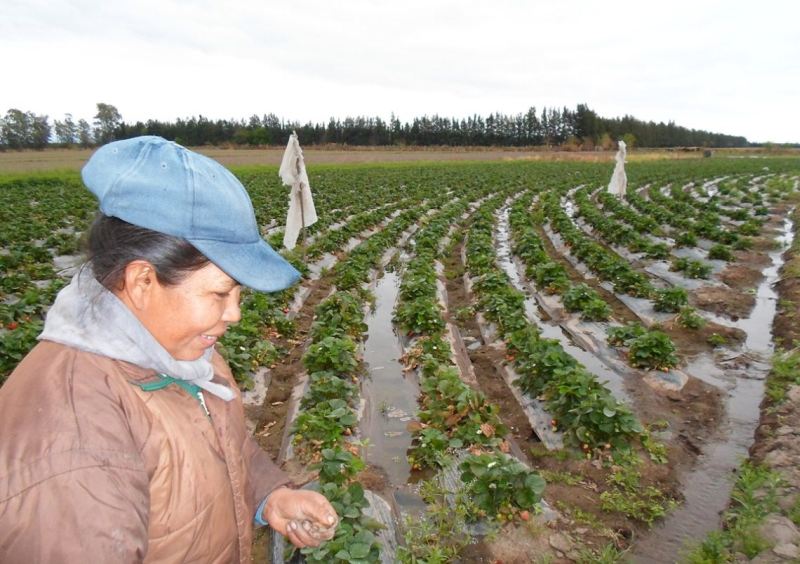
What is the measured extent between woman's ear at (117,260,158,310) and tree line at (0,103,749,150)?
67.2 m

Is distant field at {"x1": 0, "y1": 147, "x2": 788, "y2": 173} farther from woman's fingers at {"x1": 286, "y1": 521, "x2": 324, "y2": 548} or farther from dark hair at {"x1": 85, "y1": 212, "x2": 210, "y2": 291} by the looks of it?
dark hair at {"x1": 85, "y1": 212, "x2": 210, "y2": 291}

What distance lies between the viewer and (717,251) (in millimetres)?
11516

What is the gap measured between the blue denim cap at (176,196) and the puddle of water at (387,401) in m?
3.68

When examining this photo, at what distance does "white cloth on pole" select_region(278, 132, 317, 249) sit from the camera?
35.8ft

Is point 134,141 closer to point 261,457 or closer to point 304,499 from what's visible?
point 261,457

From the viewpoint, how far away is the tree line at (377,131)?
70688mm

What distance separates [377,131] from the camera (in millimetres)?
80938

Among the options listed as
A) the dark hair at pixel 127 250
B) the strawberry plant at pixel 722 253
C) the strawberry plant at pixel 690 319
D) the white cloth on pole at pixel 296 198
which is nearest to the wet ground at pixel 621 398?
the strawberry plant at pixel 690 319

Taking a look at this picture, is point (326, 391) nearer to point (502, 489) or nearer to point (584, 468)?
point (502, 489)

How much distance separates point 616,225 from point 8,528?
14758mm

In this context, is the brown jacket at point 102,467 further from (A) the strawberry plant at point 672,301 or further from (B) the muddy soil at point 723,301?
(B) the muddy soil at point 723,301

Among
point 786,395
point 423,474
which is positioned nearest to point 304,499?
point 423,474

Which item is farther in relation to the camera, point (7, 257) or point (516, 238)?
point (516, 238)

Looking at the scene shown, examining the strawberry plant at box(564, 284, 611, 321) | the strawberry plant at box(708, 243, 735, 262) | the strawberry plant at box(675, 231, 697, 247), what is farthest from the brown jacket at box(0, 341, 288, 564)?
the strawberry plant at box(675, 231, 697, 247)
